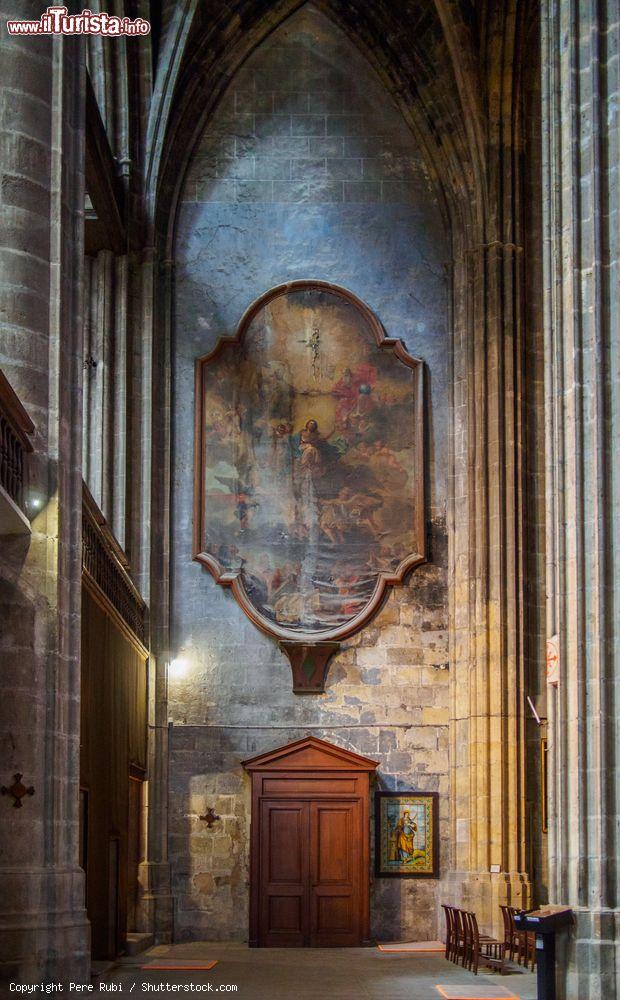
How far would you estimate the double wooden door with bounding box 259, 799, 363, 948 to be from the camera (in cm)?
2239

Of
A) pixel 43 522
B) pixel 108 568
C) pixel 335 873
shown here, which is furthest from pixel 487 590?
pixel 43 522

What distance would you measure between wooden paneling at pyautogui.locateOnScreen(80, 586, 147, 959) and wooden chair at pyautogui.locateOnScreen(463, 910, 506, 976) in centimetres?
449

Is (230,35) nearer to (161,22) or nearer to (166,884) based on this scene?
A: (161,22)

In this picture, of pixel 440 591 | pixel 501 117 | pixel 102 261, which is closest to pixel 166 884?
pixel 440 591

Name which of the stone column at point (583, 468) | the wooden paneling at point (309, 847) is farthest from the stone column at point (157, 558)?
the stone column at point (583, 468)

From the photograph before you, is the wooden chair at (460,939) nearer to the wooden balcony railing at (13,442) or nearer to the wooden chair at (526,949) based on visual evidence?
the wooden chair at (526,949)

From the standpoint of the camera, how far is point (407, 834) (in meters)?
22.9

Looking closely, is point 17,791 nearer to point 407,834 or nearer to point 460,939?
point 460,939

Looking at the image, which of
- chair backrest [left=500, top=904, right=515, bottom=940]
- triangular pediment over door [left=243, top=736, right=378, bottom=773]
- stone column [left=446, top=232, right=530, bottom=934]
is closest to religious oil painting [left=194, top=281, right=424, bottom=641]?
stone column [left=446, top=232, right=530, bottom=934]

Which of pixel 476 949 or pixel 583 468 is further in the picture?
pixel 476 949

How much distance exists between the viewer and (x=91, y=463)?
893 inches

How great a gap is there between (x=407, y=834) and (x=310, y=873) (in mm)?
1619

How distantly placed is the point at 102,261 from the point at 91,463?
3.35 m

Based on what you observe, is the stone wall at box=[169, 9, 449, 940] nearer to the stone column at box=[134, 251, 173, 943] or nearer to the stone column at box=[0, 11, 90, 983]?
the stone column at box=[134, 251, 173, 943]
